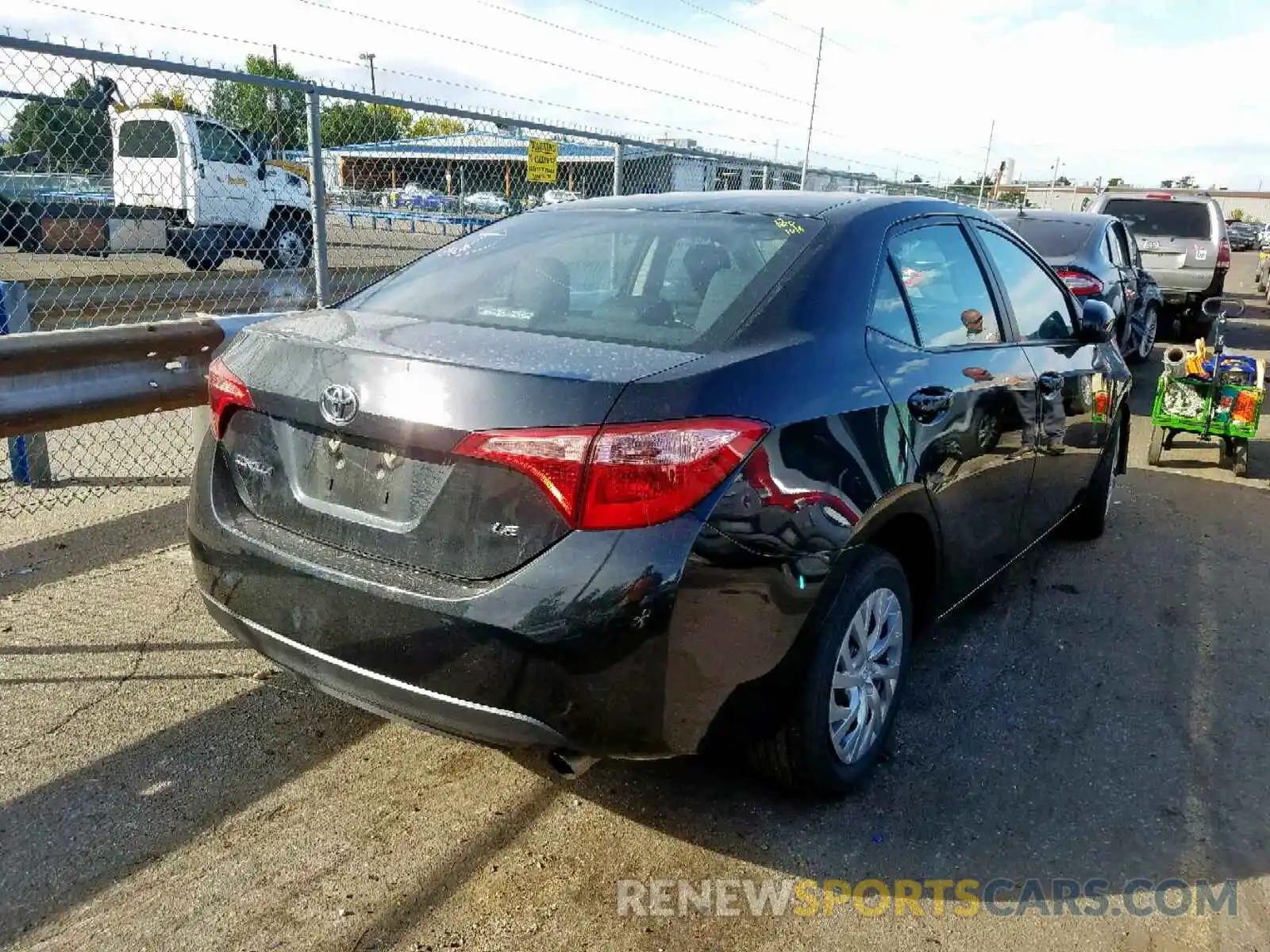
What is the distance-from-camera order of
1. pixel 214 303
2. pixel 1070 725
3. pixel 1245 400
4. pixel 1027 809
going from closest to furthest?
pixel 1027 809
pixel 1070 725
pixel 1245 400
pixel 214 303

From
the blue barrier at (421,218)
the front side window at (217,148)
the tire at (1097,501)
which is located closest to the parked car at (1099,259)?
the tire at (1097,501)

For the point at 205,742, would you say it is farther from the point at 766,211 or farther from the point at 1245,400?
the point at 1245,400

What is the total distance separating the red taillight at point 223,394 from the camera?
99.8 inches

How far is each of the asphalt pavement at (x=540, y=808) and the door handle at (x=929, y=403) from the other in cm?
106

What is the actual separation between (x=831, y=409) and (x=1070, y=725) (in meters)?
1.64

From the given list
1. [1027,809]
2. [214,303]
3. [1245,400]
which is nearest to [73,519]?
[214,303]

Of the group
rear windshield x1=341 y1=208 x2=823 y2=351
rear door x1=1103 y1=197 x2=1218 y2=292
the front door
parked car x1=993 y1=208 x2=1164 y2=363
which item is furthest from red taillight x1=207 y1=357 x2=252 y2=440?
rear door x1=1103 y1=197 x2=1218 y2=292

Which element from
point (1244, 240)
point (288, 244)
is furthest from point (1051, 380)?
point (1244, 240)

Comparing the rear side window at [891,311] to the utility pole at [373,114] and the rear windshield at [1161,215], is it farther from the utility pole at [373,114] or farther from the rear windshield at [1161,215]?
the rear windshield at [1161,215]

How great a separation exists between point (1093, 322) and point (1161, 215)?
10.7m

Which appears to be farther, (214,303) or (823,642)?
(214,303)

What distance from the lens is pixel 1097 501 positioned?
16.3ft

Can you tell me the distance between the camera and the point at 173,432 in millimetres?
6664

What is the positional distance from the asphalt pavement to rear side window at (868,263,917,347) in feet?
4.27
